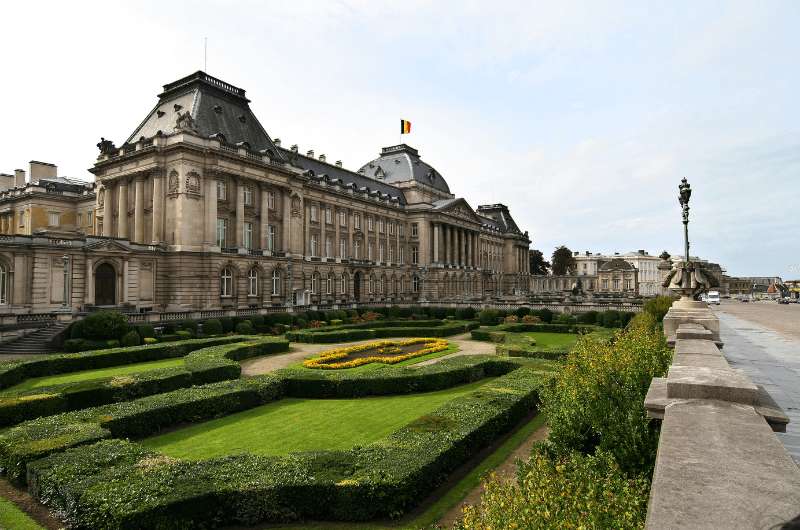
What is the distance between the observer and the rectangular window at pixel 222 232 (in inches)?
1831

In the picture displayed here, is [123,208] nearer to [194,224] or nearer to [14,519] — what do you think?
[194,224]

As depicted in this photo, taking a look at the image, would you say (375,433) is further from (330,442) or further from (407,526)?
(407,526)

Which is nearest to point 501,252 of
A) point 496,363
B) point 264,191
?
point 264,191

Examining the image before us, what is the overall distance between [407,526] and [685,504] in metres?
6.88

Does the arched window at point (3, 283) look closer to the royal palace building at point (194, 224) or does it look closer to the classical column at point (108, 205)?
the royal palace building at point (194, 224)

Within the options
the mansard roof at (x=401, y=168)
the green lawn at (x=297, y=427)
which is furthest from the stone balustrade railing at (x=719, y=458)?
the mansard roof at (x=401, y=168)

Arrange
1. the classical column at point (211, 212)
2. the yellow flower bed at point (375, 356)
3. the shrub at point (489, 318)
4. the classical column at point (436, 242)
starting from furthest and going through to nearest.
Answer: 1. the classical column at point (436, 242)
2. the shrub at point (489, 318)
3. the classical column at point (211, 212)
4. the yellow flower bed at point (375, 356)

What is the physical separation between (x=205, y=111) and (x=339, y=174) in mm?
24893

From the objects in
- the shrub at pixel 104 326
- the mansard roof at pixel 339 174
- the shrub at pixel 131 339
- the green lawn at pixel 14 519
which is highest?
the mansard roof at pixel 339 174

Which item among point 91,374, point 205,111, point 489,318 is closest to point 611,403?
point 91,374

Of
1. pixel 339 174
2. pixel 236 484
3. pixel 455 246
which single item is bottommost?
pixel 236 484

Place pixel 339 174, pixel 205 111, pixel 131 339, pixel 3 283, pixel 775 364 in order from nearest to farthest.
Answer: pixel 775 364, pixel 131 339, pixel 3 283, pixel 205 111, pixel 339 174

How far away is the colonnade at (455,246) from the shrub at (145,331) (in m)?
53.2

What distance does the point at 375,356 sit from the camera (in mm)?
27672
